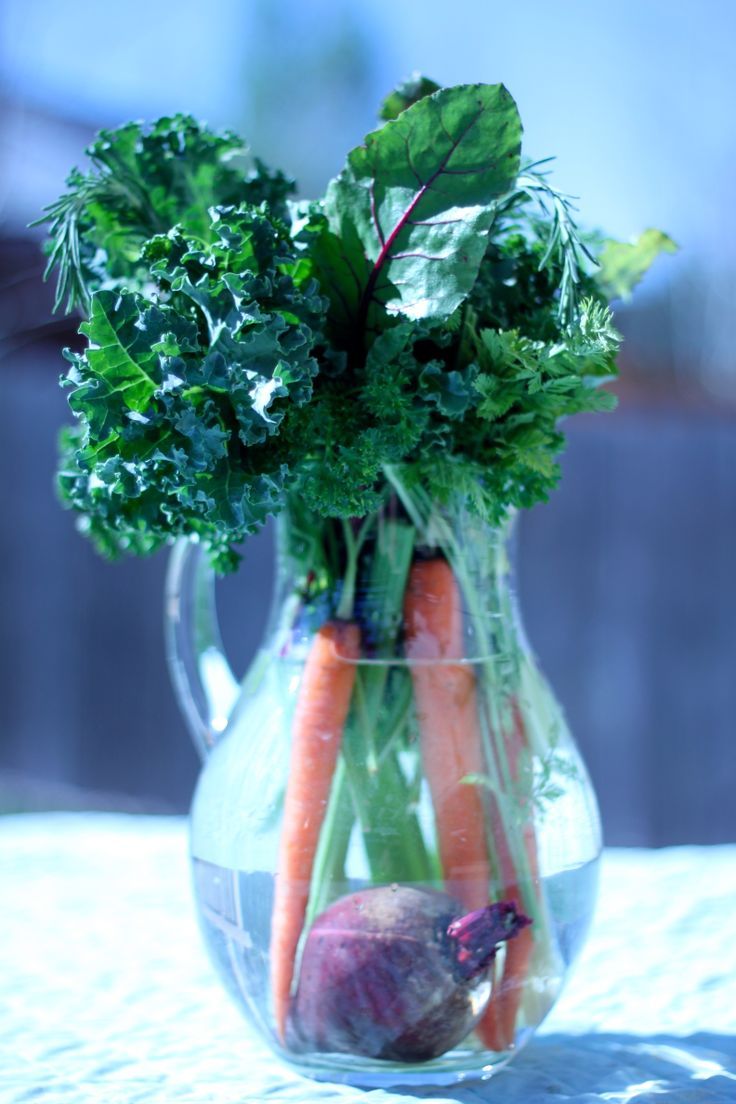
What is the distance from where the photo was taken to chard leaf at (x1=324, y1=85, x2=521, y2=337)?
1.85ft

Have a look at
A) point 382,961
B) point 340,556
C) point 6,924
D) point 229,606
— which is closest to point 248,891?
point 382,961

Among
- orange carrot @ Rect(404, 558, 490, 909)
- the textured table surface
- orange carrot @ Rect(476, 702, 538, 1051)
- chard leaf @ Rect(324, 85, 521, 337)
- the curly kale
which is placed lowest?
the textured table surface

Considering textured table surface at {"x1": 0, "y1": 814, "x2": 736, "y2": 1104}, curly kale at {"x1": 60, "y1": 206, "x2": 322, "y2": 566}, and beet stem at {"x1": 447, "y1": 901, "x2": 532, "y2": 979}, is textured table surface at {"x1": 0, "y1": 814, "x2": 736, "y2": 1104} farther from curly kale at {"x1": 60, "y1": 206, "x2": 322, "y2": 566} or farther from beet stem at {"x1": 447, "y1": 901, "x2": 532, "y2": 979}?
curly kale at {"x1": 60, "y1": 206, "x2": 322, "y2": 566}

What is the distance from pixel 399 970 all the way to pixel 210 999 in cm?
29

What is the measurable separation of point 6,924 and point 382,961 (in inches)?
20.5

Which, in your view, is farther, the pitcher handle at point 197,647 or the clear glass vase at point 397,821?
the pitcher handle at point 197,647

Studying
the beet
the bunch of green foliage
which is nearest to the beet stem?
the beet

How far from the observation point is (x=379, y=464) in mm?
602

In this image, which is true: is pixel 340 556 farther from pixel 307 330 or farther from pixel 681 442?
pixel 681 442

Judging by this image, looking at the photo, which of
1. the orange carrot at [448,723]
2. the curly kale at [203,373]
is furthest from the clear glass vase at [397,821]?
the curly kale at [203,373]

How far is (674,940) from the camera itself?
0.92 meters

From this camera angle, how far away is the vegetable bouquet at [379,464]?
1.85ft

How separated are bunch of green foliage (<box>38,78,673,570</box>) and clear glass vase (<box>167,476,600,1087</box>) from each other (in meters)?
0.06

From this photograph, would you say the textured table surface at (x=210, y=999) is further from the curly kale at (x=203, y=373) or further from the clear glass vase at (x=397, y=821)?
the curly kale at (x=203, y=373)
